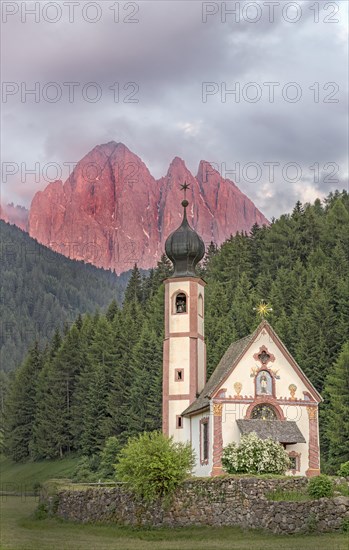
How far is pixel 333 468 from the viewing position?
5409 cm

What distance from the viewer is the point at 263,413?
46562mm

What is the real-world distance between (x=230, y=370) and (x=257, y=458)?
23.0 ft

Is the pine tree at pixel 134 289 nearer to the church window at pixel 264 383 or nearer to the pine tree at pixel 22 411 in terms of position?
the pine tree at pixel 22 411

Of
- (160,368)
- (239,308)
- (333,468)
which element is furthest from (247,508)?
(239,308)

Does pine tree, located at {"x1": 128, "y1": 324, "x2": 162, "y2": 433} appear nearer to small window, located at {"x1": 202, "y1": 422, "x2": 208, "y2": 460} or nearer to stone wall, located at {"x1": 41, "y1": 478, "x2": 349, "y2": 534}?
small window, located at {"x1": 202, "y1": 422, "x2": 208, "y2": 460}

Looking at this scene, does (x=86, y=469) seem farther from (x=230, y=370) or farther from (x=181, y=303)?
(x=230, y=370)

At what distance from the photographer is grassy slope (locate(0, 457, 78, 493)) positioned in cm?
7819

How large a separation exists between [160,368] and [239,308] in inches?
414

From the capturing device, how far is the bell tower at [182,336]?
5053 centimetres

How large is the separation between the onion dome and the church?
1.86m

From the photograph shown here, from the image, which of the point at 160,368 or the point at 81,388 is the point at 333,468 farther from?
the point at 81,388

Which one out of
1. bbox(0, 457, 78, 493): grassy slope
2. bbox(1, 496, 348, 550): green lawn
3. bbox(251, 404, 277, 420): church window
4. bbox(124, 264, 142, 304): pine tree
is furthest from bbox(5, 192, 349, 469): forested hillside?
bbox(1, 496, 348, 550): green lawn

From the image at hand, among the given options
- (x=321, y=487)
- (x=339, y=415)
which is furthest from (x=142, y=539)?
(x=339, y=415)

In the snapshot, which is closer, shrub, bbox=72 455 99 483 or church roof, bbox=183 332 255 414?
church roof, bbox=183 332 255 414
